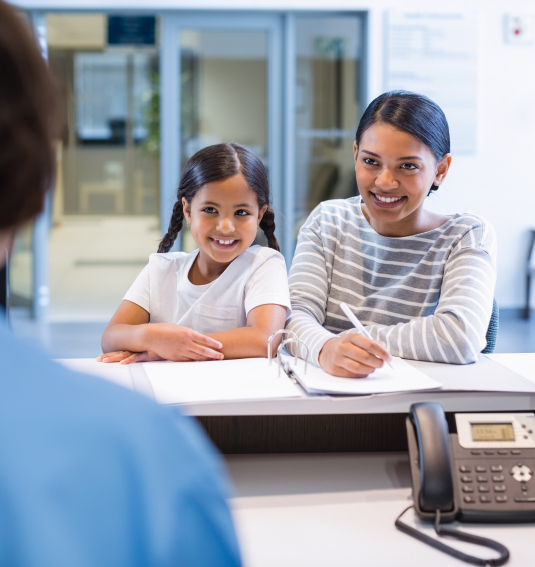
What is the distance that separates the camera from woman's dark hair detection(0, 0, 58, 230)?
0.30m

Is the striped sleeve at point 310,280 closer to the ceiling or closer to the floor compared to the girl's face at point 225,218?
closer to the floor

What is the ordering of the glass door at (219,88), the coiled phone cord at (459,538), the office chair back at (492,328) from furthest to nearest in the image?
the glass door at (219,88) → the office chair back at (492,328) → the coiled phone cord at (459,538)

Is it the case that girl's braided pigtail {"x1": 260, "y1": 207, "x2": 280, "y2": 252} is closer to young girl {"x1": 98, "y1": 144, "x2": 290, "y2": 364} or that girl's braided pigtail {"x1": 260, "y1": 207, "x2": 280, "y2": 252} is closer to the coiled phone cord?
young girl {"x1": 98, "y1": 144, "x2": 290, "y2": 364}

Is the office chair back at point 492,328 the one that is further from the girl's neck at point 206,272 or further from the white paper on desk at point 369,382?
the girl's neck at point 206,272

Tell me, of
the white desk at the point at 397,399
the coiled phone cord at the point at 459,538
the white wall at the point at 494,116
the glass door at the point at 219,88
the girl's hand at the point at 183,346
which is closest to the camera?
the coiled phone cord at the point at 459,538

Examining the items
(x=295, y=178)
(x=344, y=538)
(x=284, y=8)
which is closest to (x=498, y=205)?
(x=295, y=178)

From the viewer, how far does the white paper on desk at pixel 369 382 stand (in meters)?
1.05

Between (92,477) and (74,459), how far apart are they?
0.01 metres

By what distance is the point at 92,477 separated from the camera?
0.95ft

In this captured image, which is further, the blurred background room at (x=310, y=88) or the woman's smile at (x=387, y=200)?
the blurred background room at (x=310, y=88)

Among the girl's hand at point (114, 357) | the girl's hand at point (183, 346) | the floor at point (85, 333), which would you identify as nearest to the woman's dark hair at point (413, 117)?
the girl's hand at point (183, 346)

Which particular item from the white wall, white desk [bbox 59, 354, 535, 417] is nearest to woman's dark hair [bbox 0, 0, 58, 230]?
white desk [bbox 59, 354, 535, 417]

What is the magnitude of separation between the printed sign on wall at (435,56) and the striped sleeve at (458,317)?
12.1ft

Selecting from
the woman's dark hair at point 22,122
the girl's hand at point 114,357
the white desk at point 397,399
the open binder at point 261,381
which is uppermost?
the woman's dark hair at point 22,122
